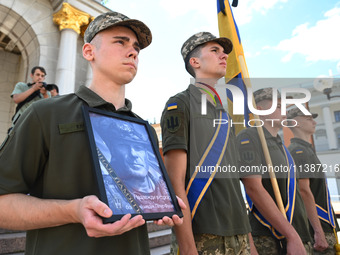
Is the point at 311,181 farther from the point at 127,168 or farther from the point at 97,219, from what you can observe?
the point at 97,219

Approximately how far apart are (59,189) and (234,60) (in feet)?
9.42

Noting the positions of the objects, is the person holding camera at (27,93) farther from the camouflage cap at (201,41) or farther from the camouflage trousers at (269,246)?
the camouflage trousers at (269,246)

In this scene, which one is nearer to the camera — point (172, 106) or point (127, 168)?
point (127, 168)

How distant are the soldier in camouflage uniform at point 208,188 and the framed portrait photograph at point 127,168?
1.53 feet

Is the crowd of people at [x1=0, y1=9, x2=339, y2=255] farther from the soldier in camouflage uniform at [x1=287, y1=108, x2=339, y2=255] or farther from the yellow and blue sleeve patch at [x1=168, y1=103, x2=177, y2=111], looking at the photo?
the soldier in camouflage uniform at [x1=287, y1=108, x2=339, y2=255]

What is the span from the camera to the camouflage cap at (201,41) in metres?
2.31

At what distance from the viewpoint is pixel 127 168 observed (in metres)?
1.09

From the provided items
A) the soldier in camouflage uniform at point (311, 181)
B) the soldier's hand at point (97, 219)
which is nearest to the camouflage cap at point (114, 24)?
the soldier's hand at point (97, 219)

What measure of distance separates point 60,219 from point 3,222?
0.24 meters

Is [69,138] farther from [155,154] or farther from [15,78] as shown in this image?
[15,78]

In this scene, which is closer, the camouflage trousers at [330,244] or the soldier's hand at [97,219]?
the soldier's hand at [97,219]

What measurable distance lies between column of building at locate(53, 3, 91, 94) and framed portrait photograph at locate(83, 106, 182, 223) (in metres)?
6.29

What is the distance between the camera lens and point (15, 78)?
9.59 m

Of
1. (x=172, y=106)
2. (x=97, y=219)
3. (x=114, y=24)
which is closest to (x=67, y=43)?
(x=172, y=106)
